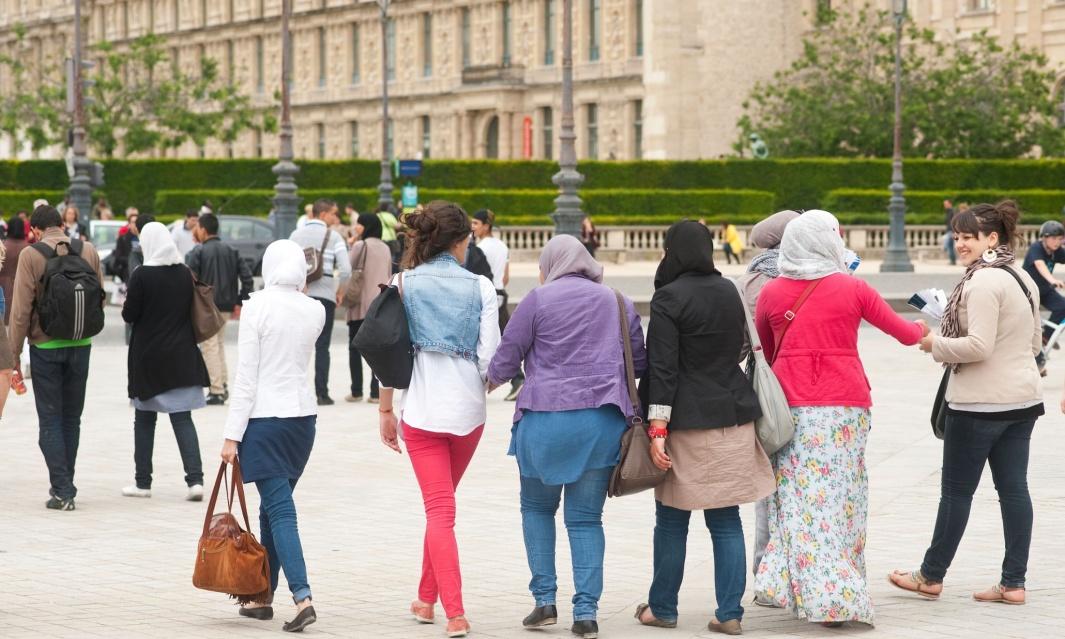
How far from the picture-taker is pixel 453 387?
759cm

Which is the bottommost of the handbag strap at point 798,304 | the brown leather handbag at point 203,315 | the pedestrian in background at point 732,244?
the pedestrian in background at point 732,244

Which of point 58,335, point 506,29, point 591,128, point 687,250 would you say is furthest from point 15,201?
point 687,250

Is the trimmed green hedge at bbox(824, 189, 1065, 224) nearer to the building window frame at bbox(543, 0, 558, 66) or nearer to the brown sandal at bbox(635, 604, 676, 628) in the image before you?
the building window frame at bbox(543, 0, 558, 66)

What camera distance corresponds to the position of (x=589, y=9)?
72000mm

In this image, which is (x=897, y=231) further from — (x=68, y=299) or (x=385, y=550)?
(x=385, y=550)

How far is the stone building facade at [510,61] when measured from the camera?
66.5 m

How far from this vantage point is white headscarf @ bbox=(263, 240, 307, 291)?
7.86 metres

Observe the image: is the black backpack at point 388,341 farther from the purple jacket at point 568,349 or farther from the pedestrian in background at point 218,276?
the pedestrian in background at point 218,276

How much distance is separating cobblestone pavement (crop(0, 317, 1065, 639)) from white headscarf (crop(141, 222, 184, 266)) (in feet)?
4.33

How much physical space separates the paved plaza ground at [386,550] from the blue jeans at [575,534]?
18 cm

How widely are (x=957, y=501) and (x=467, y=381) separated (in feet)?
6.68

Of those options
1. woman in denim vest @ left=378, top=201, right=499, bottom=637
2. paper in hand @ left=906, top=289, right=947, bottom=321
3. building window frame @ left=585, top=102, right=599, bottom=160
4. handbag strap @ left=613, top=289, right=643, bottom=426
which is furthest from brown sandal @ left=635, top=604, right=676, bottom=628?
building window frame @ left=585, top=102, right=599, bottom=160

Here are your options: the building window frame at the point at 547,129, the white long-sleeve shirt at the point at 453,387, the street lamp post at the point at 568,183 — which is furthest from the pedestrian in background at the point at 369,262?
the building window frame at the point at 547,129

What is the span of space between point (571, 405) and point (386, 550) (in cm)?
242
